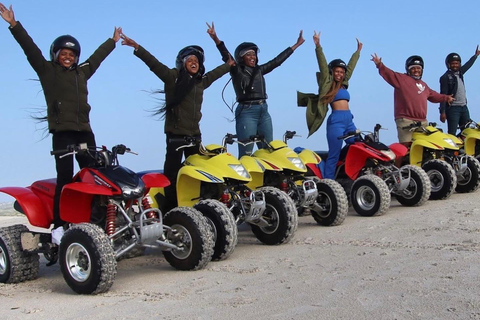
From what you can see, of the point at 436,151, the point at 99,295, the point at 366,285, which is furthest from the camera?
the point at 436,151

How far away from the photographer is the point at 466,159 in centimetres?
1045

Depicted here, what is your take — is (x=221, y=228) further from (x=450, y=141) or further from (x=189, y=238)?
(x=450, y=141)

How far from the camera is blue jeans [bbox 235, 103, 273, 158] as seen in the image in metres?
8.80

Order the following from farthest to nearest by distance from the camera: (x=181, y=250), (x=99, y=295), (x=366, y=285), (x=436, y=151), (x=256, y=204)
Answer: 1. (x=436, y=151)
2. (x=256, y=204)
3. (x=181, y=250)
4. (x=99, y=295)
5. (x=366, y=285)

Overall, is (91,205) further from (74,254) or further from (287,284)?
(287,284)

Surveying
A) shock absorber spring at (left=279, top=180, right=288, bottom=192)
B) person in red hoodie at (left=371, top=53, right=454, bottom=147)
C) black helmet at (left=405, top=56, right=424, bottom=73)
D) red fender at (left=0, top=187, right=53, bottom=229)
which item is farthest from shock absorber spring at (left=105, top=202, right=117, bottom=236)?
black helmet at (left=405, top=56, right=424, bottom=73)

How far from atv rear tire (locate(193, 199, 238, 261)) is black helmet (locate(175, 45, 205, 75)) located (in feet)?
6.02

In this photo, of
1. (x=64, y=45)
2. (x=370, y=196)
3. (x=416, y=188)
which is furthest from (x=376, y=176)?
(x=64, y=45)

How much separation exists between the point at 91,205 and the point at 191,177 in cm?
131

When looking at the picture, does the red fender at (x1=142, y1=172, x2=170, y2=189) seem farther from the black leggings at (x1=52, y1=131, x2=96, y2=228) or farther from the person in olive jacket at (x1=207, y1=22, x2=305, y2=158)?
the person in olive jacket at (x1=207, y1=22, x2=305, y2=158)

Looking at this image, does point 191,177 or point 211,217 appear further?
point 191,177

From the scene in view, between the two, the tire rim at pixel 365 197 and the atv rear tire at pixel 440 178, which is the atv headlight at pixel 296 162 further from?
the atv rear tire at pixel 440 178

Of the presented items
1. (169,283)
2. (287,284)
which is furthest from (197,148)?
(287,284)

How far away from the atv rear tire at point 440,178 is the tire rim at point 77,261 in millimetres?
6443
